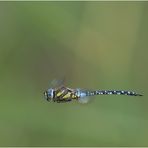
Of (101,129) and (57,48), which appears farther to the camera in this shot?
(57,48)

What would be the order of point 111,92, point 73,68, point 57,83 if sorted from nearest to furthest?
point 57,83 → point 111,92 → point 73,68

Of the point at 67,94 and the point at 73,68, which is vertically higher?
the point at 73,68

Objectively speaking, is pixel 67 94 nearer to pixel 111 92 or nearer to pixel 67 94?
pixel 67 94

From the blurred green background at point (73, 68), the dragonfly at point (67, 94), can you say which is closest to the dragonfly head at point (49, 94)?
the dragonfly at point (67, 94)

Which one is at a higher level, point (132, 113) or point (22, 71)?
point (22, 71)

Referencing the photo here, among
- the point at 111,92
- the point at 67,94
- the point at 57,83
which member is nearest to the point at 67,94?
the point at 67,94

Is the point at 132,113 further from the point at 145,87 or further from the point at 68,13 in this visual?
the point at 68,13

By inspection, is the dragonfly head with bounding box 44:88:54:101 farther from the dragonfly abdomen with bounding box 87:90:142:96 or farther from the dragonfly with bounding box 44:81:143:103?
the dragonfly abdomen with bounding box 87:90:142:96

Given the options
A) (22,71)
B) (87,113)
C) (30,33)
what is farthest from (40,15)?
(87,113)

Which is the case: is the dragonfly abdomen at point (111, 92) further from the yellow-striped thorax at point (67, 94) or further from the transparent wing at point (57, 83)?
the transparent wing at point (57, 83)
